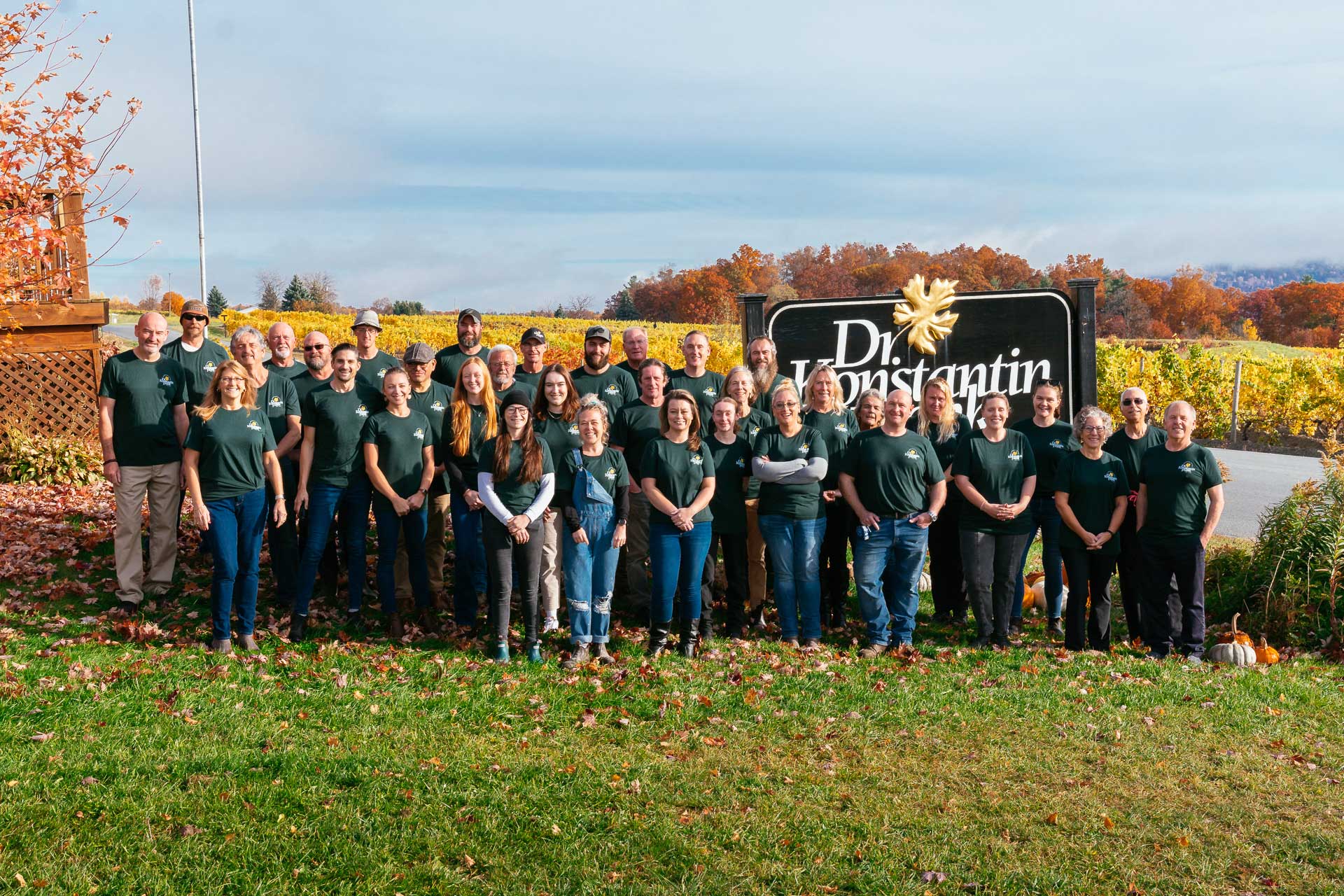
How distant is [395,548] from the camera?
7.82 m

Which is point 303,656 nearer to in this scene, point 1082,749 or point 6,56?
point 1082,749

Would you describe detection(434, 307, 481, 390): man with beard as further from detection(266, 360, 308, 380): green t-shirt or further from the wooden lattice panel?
the wooden lattice panel

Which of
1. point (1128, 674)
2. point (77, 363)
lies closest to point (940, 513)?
point (1128, 674)

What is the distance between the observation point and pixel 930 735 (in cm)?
611

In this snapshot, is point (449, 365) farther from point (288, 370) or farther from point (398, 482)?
point (398, 482)

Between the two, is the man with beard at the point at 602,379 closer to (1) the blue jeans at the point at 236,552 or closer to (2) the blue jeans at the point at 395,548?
(2) the blue jeans at the point at 395,548

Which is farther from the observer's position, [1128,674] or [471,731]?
[1128,674]

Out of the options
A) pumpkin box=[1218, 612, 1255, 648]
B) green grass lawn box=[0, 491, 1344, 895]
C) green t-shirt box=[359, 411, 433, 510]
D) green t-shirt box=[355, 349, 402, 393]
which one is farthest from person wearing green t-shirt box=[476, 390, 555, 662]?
pumpkin box=[1218, 612, 1255, 648]

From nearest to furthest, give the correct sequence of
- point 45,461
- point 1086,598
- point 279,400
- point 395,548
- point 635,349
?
1. point 395,548
2. point 279,400
3. point 1086,598
4. point 635,349
5. point 45,461

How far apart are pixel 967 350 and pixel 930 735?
5.92 m

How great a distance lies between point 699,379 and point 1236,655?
465 centimetres

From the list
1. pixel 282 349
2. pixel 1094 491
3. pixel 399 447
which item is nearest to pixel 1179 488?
pixel 1094 491

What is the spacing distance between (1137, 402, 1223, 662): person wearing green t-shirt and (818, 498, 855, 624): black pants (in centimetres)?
225

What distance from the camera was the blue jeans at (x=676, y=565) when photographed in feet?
24.5
